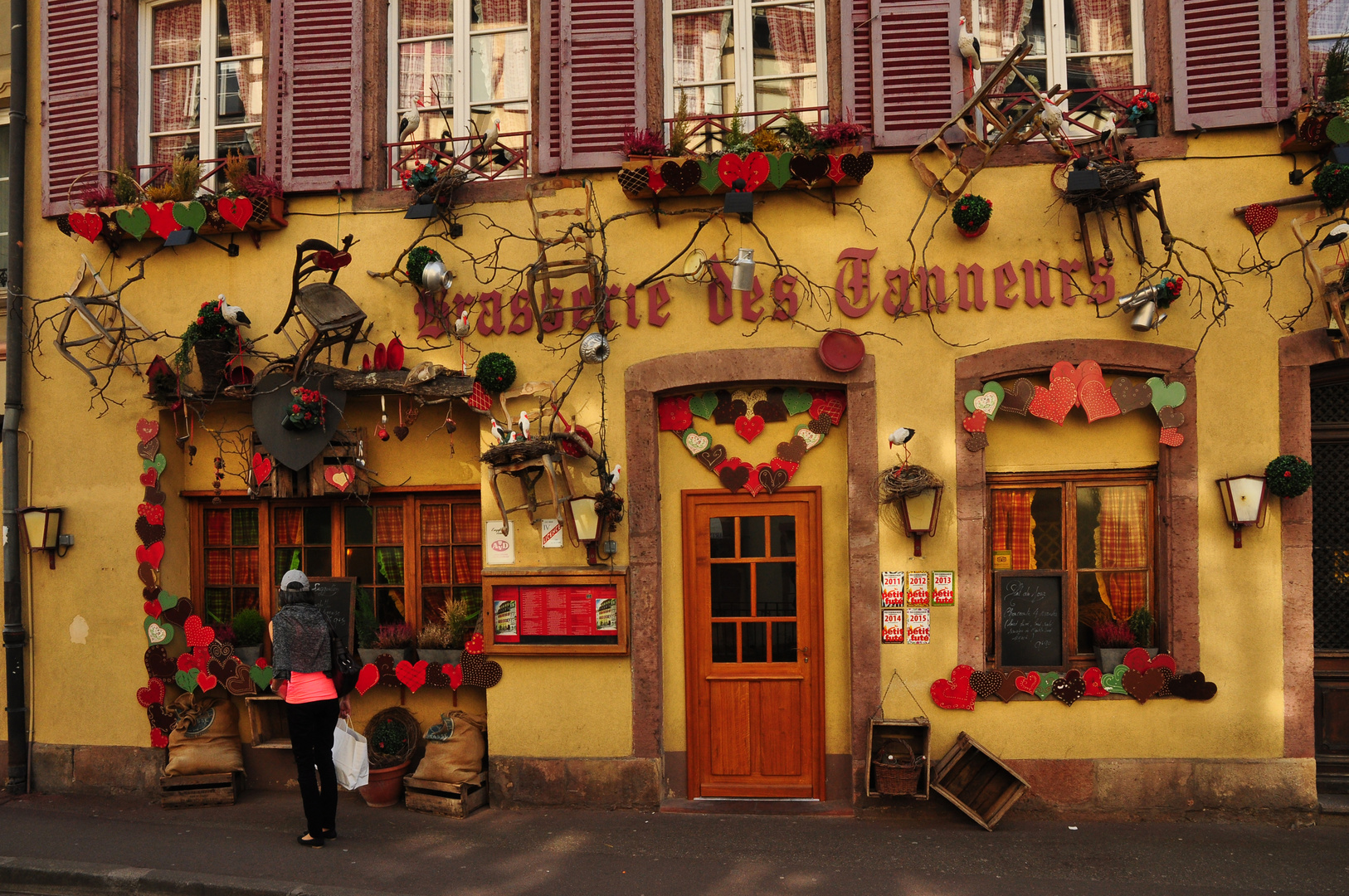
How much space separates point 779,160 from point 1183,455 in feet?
10.6

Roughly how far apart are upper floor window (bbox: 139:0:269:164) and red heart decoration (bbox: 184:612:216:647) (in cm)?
353

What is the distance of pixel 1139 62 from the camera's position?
21.3 ft

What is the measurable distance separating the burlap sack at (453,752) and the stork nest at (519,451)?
6.13 ft

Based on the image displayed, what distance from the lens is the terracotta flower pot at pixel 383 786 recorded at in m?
6.70

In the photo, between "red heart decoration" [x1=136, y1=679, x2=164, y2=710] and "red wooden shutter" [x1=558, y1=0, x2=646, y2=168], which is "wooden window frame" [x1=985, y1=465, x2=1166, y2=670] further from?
"red heart decoration" [x1=136, y1=679, x2=164, y2=710]

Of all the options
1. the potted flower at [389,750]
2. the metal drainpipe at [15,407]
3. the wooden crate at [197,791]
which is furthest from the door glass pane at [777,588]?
the metal drainpipe at [15,407]

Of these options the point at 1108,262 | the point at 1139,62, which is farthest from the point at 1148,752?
the point at 1139,62

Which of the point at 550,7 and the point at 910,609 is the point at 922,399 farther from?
the point at 550,7

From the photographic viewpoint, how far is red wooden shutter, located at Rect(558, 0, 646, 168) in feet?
22.0

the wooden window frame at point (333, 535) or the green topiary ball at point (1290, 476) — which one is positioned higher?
the green topiary ball at point (1290, 476)

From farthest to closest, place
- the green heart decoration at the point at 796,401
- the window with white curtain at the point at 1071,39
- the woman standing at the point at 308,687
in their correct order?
1. the green heart decoration at the point at 796,401
2. the window with white curtain at the point at 1071,39
3. the woman standing at the point at 308,687

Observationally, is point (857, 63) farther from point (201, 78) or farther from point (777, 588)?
point (201, 78)

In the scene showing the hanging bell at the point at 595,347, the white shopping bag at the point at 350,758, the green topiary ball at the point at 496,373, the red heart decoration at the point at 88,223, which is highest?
the red heart decoration at the point at 88,223

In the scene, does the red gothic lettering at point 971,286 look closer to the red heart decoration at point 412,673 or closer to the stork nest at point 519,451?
the stork nest at point 519,451
